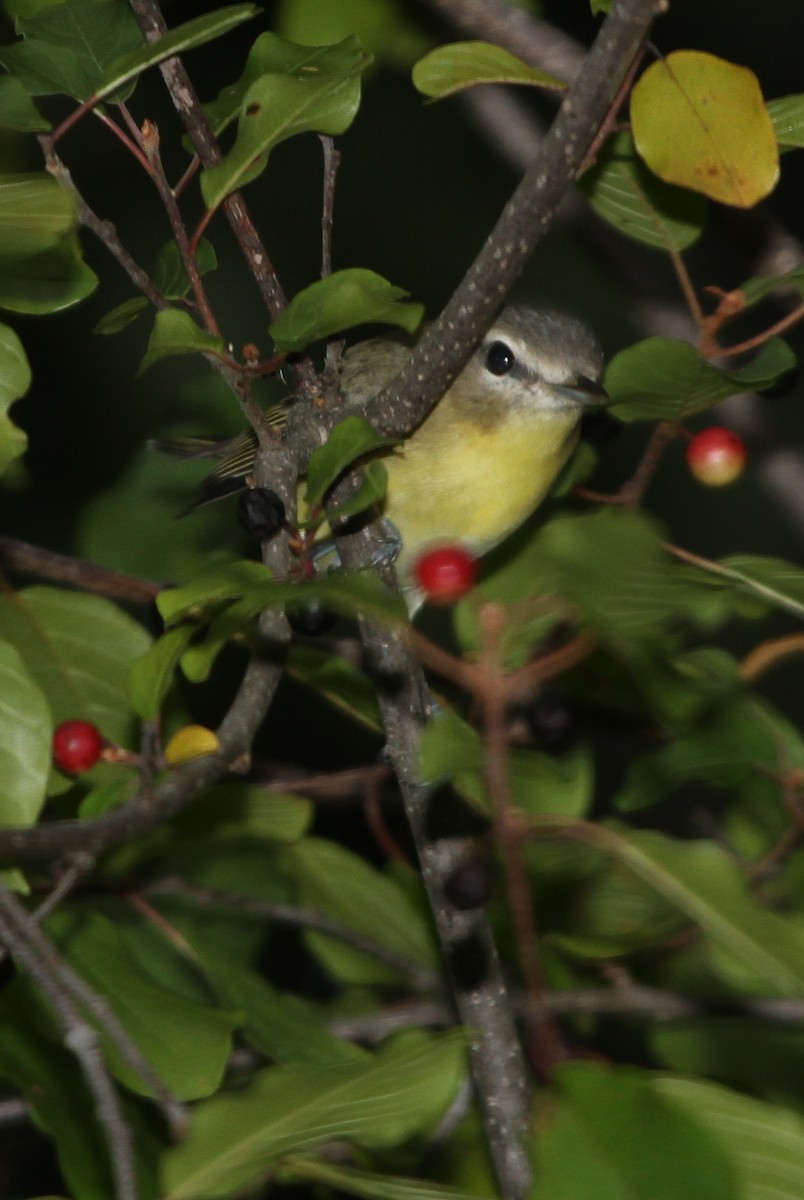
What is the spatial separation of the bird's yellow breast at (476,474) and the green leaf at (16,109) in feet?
4.25

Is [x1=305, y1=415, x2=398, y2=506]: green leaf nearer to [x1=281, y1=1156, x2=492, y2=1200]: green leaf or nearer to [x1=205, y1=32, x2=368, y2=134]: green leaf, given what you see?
[x1=205, y1=32, x2=368, y2=134]: green leaf

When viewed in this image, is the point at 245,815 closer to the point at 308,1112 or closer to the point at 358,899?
the point at 358,899

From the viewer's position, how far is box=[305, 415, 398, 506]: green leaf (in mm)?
1660

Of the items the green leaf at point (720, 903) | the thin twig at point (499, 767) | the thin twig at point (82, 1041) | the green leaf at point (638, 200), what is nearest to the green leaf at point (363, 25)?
the green leaf at point (638, 200)

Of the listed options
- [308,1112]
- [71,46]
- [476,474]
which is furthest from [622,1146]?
[476,474]

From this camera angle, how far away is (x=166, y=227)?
5.25 meters

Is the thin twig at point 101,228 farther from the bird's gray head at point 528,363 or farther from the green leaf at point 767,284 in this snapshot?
the bird's gray head at point 528,363

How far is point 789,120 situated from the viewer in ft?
6.10

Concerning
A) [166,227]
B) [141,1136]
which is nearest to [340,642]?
[141,1136]

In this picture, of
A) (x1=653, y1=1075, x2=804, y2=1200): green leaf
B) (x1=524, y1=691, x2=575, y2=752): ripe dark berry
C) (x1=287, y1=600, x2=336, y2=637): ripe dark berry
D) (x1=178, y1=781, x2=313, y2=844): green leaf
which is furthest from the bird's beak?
(x1=653, y1=1075, x2=804, y2=1200): green leaf

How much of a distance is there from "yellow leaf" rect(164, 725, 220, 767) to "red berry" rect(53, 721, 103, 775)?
0.80 ft

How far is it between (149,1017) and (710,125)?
1.28m

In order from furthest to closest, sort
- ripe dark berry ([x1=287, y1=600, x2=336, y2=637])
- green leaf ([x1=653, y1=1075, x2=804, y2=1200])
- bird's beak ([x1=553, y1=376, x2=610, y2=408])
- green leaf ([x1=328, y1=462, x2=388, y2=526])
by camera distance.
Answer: bird's beak ([x1=553, y1=376, x2=610, y2=408]) → ripe dark berry ([x1=287, y1=600, x2=336, y2=637]) → green leaf ([x1=328, y1=462, x2=388, y2=526]) → green leaf ([x1=653, y1=1075, x2=804, y2=1200])

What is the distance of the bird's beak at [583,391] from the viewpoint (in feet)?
8.44
